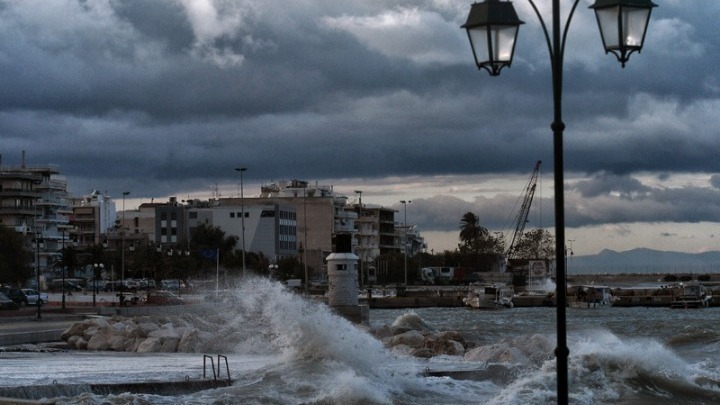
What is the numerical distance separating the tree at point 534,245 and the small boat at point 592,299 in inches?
2011

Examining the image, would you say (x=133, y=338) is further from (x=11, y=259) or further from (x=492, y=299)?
(x=492, y=299)

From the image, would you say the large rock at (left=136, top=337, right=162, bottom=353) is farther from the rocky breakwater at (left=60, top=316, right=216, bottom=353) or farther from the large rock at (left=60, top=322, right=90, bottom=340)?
the large rock at (left=60, top=322, right=90, bottom=340)

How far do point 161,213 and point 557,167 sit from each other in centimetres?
14740

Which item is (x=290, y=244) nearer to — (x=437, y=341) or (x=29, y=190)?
(x=29, y=190)

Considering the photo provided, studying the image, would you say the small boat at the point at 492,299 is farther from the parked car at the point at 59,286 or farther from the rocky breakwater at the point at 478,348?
the rocky breakwater at the point at 478,348

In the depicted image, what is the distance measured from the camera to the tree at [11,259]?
91.2 m

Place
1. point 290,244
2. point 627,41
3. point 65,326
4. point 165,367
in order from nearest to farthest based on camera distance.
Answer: point 627,41 < point 165,367 < point 65,326 < point 290,244

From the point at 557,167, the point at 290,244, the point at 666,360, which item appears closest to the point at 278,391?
the point at 666,360

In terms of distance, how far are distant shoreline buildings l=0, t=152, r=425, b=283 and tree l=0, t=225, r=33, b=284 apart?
79.1 feet

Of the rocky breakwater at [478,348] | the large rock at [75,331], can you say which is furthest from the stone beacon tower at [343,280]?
the large rock at [75,331]

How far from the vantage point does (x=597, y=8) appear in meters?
9.84

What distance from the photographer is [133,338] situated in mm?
38812

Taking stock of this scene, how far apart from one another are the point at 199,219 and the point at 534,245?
167 feet

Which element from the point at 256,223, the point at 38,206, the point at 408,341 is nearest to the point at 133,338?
the point at 408,341
